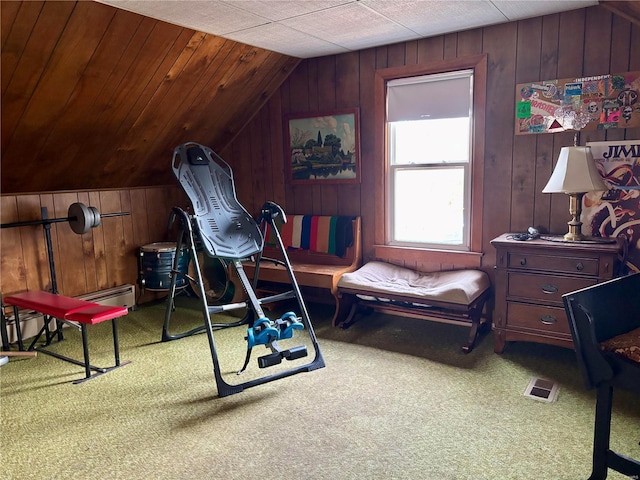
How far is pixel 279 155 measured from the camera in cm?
465

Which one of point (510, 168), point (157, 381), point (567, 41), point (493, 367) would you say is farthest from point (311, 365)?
point (567, 41)

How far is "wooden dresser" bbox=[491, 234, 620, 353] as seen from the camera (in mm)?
2883

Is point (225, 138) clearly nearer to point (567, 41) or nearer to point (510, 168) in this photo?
point (510, 168)

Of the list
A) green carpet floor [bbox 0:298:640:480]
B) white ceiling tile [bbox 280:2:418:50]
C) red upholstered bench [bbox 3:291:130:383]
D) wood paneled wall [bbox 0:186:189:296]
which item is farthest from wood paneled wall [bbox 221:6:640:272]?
red upholstered bench [bbox 3:291:130:383]

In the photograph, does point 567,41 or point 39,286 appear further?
point 39,286

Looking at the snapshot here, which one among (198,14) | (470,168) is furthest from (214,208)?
(470,168)

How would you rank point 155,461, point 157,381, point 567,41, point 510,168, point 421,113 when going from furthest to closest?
point 421,113 → point 510,168 → point 567,41 → point 157,381 → point 155,461

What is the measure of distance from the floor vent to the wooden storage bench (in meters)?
1.57

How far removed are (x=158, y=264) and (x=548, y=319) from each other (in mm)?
3239

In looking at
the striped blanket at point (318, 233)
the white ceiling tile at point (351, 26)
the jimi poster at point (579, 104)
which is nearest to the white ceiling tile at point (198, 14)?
the white ceiling tile at point (351, 26)

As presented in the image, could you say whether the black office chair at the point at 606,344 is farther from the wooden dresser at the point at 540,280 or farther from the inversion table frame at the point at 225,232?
the inversion table frame at the point at 225,232

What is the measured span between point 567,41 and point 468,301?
185cm

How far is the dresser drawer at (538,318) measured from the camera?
3018mm

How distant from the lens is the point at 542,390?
275 cm
